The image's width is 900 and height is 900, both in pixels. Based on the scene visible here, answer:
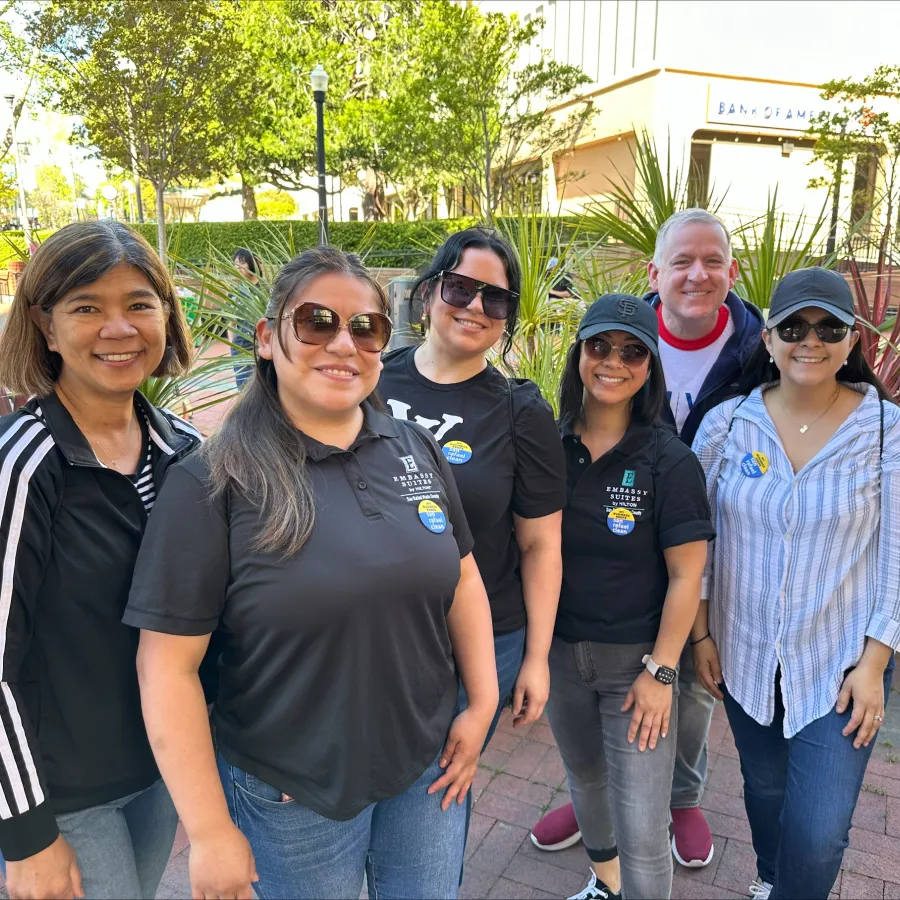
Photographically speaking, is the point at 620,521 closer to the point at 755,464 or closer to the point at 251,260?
the point at 755,464

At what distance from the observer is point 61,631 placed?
1.48m

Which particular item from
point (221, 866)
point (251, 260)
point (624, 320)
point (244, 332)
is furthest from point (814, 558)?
point (251, 260)

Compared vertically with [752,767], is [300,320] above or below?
above

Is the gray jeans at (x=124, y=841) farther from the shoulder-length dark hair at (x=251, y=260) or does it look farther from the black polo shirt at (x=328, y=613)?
the shoulder-length dark hair at (x=251, y=260)

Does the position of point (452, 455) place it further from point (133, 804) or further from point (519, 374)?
point (519, 374)

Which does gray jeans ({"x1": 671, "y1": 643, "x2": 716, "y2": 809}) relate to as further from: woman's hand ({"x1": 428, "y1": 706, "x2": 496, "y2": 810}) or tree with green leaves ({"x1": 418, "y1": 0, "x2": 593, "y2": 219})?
tree with green leaves ({"x1": 418, "y1": 0, "x2": 593, "y2": 219})

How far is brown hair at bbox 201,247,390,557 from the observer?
144 cm

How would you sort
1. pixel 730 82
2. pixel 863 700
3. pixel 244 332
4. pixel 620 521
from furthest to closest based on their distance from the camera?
pixel 730 82 < pixel 244 332 < pixel 620 521 < pixel 863 700

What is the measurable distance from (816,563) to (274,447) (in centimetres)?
154

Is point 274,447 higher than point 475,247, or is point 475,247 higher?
point 475,247

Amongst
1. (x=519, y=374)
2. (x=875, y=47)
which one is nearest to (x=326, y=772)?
(x=519, y=374)

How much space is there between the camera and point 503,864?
108 inches

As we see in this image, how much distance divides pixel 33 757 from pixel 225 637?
0.42 meters

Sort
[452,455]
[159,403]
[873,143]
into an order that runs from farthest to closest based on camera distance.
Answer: [873,143] → [159,403] → [452,455]
